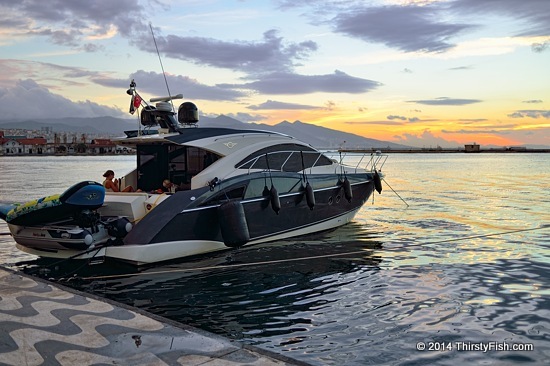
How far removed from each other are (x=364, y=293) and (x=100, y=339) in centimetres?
510

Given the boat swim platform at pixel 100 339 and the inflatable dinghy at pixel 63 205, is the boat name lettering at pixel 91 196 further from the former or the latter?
the boat swim platform at pixel 100 339

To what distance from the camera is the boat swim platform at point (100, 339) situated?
5.20 meters

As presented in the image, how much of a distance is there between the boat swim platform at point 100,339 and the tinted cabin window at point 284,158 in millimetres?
6189

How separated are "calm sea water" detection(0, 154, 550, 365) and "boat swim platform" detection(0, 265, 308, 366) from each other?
1251 millimetres

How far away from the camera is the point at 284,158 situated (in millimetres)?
13883

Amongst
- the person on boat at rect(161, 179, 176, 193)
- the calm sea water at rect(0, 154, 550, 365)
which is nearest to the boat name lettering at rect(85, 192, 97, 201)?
the calm sea water at rect(0, 154, 550, 365)

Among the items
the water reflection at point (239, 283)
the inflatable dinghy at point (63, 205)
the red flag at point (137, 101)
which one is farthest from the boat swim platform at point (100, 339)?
the red flag at point (137, 101)

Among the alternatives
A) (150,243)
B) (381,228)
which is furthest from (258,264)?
(381,228)

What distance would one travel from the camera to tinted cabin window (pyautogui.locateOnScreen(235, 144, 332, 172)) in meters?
12.9

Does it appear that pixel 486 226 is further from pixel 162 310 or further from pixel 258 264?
pixel 162 310

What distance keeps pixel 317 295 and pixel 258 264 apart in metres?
2.51

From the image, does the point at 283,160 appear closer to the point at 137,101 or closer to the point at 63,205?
the point at 137,101

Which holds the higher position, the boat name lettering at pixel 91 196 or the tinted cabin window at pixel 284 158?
the tinted cabin window at pixel 284 158

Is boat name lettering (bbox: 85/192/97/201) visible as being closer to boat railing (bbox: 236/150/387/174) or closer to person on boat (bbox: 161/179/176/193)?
person on boat (bbox: 161/179/176/193)
